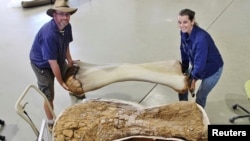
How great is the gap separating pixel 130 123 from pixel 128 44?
3.08 m

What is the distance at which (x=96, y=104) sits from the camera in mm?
2879

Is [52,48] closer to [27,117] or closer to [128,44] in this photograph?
[27,117]

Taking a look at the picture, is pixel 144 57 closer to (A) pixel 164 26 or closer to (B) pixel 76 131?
(A) pixel 164 26

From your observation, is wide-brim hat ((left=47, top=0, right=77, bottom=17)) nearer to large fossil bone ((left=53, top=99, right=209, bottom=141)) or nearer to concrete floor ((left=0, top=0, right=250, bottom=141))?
large fossil bone ((left=53, top=99, right=209, bottom=141))

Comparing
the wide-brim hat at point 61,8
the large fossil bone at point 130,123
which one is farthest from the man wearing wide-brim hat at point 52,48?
the large fossil bone at point 130,123

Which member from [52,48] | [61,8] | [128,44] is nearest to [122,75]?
[52,48]

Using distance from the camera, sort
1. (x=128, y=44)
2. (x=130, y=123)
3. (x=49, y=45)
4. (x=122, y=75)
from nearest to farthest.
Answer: (x=130, y=123) → (x=49, y=45) → (x=122, y=75) → (x=128, y=44)

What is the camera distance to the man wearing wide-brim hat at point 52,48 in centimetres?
303

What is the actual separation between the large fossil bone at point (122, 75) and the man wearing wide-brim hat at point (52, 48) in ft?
0.59

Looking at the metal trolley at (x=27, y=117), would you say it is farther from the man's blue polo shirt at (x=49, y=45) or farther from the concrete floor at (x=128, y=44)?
the concrete floor at (x=128, y=44)

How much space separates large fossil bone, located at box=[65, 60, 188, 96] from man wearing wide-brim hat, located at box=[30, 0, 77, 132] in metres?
0.18

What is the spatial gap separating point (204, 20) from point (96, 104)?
4090 mm

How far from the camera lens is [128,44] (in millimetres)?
5566

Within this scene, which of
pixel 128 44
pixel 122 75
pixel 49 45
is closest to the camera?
pixel 49 45
